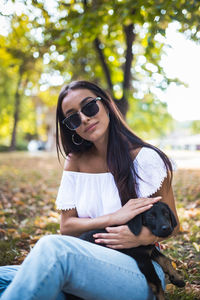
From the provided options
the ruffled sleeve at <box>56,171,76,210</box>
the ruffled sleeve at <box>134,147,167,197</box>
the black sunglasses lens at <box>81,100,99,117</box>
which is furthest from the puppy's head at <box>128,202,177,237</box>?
the black sunglasses lens at <box>81,100,99,117</box>

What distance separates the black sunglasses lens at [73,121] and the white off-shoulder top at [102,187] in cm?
43

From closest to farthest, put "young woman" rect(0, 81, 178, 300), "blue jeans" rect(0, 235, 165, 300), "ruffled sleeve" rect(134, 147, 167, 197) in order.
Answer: "blue jeans" rect(0, 235, 165, 300), "young woman" rect(0, 81, 178, 300), "ruffled sleeve" rect(134, 147, 167, 197)

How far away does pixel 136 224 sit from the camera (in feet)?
6.86

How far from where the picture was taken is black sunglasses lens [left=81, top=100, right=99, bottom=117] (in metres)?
2.42

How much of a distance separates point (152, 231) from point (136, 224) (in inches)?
4.9

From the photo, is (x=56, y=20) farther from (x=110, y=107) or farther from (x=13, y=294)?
(x=13, y=294)

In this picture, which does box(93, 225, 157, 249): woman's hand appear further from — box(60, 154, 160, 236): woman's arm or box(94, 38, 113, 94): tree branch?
box(94, 38, 113, 94): tree branch

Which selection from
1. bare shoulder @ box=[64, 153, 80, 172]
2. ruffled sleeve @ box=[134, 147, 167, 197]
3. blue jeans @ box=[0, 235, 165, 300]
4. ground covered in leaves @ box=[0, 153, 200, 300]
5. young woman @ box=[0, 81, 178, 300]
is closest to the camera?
blue jeans @ box=[0, 235, 165, 300]

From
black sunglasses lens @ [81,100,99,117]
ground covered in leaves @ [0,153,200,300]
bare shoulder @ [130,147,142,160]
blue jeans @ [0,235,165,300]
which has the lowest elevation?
ground covered in leaves @ [0,153,200,300]

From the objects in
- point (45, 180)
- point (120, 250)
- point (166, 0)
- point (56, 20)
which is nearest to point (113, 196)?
point (120, 250)

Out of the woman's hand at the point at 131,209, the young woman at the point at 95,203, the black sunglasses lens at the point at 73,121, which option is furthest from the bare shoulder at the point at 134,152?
the black sunglasses lens at the point at 73,121

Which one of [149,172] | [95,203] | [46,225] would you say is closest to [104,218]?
[95,203]

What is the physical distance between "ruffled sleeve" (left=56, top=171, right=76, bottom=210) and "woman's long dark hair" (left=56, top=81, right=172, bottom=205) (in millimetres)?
320

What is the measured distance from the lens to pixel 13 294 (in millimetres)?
1526
